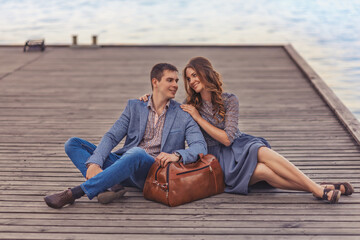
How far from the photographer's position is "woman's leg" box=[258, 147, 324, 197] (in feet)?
11.0

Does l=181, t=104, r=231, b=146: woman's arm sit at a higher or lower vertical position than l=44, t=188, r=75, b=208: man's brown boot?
higher

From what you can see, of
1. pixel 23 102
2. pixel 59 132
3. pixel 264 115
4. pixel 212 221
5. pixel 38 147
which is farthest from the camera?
pixel 23 102

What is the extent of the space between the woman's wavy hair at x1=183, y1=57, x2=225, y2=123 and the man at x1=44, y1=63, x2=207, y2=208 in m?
0.12

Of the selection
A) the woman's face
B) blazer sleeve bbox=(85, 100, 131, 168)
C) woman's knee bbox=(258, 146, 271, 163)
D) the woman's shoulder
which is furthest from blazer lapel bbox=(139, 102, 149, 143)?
woman's knee bbox=(258, 146, 271, 163)

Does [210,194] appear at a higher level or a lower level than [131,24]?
lower

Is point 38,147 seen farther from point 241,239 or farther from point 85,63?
point 85,63

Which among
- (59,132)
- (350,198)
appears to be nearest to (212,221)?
(350,198)

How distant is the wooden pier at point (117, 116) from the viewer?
9.94 ft

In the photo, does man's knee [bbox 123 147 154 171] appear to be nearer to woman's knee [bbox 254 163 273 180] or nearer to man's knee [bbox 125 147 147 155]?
man's knee [bbox 125 147 147 155]

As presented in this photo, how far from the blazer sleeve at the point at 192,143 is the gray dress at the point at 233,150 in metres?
0.16

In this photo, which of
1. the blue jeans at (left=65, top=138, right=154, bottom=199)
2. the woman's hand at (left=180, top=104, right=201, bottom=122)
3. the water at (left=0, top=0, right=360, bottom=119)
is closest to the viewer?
the blue jeans at (left=65, top=138, right=154, bottom=199)

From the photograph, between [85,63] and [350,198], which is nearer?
[350,198]

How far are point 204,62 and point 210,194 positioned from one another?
0.88 metres

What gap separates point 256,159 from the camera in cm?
342
